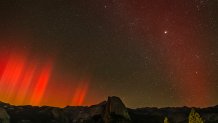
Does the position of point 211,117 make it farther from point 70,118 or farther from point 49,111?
point 49,111

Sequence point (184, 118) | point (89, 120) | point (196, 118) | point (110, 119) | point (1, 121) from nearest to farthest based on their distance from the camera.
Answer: point (196, 118) < point (110, 119) < point (1, 121) < point (89, 120) < point (184, 118)

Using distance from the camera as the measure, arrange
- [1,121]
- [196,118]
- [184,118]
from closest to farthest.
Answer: [196,118] → [1,121] → [184,118]

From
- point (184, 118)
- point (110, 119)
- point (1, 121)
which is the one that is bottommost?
point (1, 121)

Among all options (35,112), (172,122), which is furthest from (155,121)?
(35,112)

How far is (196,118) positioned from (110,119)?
171 ft

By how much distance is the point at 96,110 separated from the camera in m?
161

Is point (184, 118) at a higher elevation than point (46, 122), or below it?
higher

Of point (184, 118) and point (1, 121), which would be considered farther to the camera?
point (184, 118)

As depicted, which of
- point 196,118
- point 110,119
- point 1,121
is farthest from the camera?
point 1,121

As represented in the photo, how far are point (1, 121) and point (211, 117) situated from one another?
435 ft

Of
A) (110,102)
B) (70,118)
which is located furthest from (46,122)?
(110,102)

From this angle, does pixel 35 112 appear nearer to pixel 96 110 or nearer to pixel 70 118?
pixel 70 118

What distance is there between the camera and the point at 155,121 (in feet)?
600

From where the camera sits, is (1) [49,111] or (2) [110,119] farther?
(1) [49,111]
